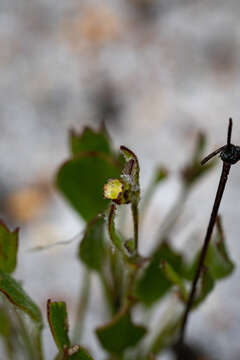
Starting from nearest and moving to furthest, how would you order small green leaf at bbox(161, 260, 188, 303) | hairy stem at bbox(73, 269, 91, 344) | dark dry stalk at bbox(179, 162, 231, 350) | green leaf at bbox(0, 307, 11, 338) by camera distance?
dark dry stalk at bbox(179, 162, 231, 350)
small green leaf at bbox(161, 260, 188, 303)
green leaf at bbox(0, 307, 11, 338)
hairy stem at bbox(73, 269, 91, 344)

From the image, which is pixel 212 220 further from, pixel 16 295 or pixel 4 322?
pixel 4 322

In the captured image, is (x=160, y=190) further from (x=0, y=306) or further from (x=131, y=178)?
(x=131, y=178)

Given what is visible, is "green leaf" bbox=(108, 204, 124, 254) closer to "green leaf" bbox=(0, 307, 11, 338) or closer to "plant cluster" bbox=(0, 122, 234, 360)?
"plant cluster" bbox=(0, 122, 234, 360)

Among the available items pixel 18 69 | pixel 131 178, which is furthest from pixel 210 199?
pixel 131 178

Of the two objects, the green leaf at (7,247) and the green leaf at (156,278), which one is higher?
the green leaf at (7,247)

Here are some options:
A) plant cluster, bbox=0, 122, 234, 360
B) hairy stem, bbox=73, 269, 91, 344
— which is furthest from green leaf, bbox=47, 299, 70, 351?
hairy stem, bbox=73, 269, 91, 344

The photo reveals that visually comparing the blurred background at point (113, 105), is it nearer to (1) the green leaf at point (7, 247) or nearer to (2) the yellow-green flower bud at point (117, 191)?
(1) the green leaf at point (7, 247)

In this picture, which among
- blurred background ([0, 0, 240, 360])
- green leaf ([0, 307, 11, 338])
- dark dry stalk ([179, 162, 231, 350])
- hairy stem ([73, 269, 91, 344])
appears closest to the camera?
dark dry stalk ([179, 162, 231, 350])

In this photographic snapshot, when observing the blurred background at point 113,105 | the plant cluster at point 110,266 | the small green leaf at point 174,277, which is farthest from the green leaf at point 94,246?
the blurred background at point 113,105
